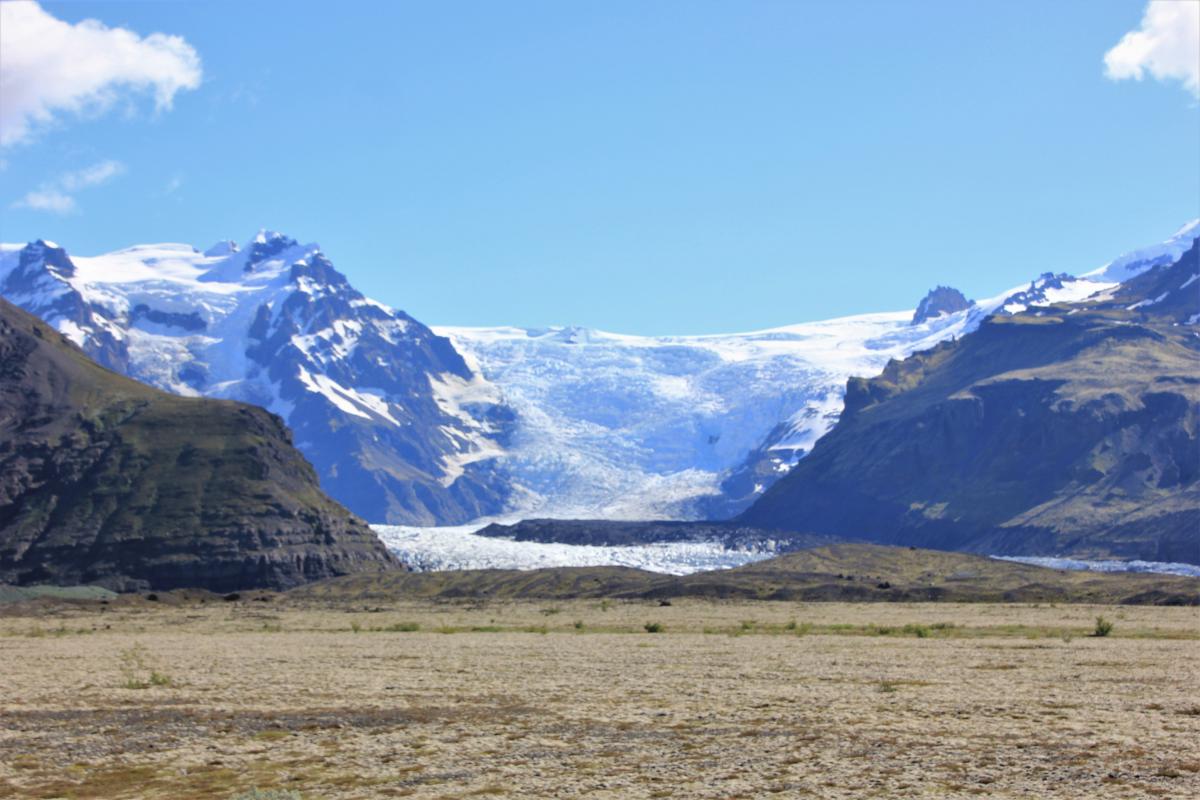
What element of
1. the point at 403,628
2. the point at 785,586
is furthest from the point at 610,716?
the point at 785,586

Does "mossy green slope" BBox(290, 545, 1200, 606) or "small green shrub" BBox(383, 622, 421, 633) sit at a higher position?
"mossy green slope" BBox(290, 545, 1200, 606)

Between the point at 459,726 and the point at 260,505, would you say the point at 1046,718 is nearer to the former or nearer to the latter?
the point at 459,726

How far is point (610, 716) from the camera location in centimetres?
3794

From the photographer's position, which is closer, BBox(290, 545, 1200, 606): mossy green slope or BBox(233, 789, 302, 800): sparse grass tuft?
BBox(233, 789, 302, 800): sparse grass tuft

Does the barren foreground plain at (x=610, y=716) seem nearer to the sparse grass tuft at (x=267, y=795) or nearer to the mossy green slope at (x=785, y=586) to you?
the sparse grass tuft at (x=267, y=795)

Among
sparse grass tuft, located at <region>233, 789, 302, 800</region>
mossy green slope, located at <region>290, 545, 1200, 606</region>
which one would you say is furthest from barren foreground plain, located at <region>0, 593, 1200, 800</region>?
mossy green slope, located at <region>290, 545, 1200, 606</region>

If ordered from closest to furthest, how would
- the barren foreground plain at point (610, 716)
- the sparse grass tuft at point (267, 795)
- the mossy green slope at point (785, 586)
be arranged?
the sparse grass tuft at point (267, 795) → the barren foreground plain at point (610, 716) → the mossy green slope at point (785, 586)

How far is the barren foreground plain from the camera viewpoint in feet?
95.5

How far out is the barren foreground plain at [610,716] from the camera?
2909cm

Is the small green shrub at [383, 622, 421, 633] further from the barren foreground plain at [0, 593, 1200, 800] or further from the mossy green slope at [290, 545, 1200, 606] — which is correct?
the mossy green slope at [290, 545, 1200, 606]

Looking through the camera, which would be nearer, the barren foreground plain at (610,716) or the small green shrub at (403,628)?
the barren foreground plain at (610,716)

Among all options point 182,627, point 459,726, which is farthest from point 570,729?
point 182,627

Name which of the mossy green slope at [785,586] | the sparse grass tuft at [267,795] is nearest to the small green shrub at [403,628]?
the mossy green slope at [785,586]

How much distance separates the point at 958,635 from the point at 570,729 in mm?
41489
